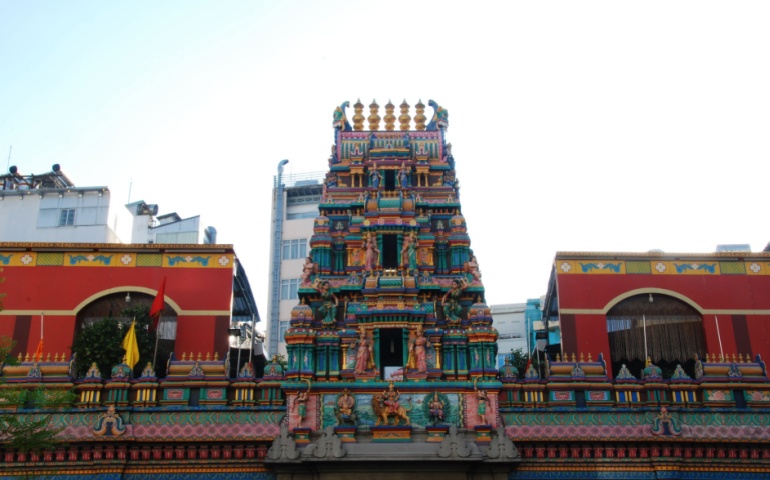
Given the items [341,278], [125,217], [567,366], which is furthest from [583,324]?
[125,217]

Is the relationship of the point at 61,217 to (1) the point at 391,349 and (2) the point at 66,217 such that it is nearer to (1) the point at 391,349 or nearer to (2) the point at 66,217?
(2) the point at 66,217

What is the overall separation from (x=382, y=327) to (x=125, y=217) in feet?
93.6

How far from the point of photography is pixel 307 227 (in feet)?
233

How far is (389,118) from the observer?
41594mm

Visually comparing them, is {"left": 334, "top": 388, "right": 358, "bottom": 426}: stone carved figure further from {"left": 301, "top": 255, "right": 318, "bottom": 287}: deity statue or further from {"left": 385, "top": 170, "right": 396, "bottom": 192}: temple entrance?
{"left": 385, "top": 170, "right": 396, "bottom": 192}: temple entrance

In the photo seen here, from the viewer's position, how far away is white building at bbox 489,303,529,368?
234 ft

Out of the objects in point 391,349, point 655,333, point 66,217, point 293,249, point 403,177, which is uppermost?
point 293,249

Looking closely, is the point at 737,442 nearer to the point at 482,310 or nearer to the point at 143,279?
→ the point at 482,310

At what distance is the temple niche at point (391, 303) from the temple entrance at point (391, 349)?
41 millimetres

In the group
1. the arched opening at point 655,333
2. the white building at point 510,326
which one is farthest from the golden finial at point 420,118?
the white building at point 510,326

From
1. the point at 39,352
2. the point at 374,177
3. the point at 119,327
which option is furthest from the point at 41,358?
the point at 374,177

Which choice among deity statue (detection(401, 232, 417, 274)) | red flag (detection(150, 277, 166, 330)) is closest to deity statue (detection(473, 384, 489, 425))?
deity statue (detection(401, 232, 417, 274))

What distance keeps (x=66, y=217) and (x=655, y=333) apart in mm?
→ 34689

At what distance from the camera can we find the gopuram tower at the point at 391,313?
31828 mm
